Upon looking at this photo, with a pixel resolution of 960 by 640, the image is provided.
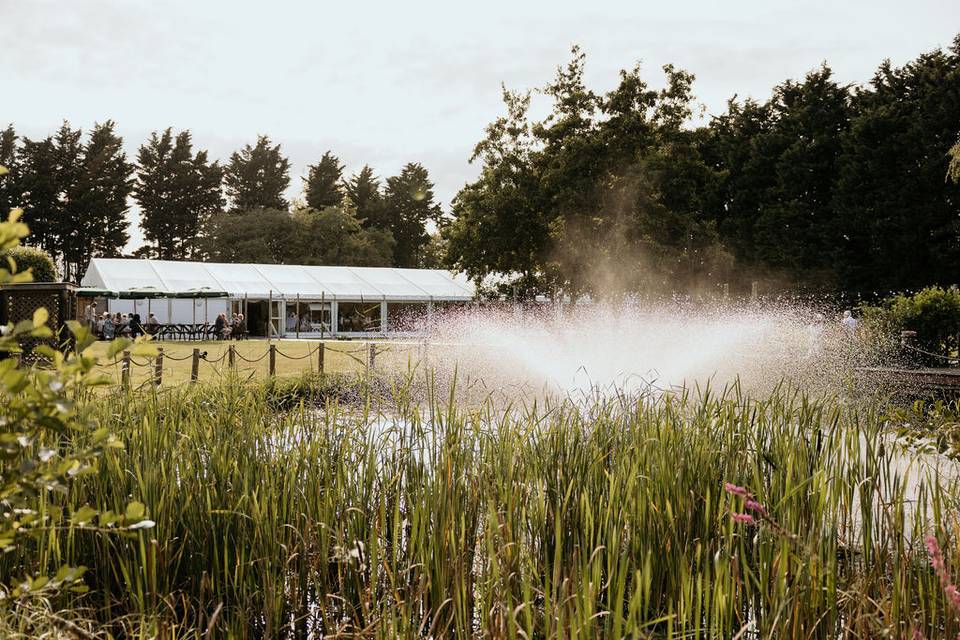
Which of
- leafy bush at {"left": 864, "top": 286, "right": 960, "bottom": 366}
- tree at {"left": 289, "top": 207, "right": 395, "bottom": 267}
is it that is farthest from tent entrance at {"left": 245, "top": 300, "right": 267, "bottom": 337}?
leafy bush at {"left": 864, "top": 286, "right": 960, "bottom": 366}

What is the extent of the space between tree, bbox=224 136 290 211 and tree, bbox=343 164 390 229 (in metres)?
4.83

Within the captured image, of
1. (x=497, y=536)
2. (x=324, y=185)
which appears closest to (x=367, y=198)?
(x=324, y=185)

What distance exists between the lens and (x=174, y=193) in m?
55.8

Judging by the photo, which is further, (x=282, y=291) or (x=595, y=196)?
(x=282, y=291)

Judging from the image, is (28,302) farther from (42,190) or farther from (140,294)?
(42,190)

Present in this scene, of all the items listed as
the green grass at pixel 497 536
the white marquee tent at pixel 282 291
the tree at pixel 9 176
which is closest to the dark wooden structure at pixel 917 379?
the green grass at pixel 497 536

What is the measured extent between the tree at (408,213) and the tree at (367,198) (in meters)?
0.49

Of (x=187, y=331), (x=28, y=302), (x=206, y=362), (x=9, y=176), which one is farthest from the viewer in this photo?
(x=9, y=176)

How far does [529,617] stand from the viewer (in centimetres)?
231

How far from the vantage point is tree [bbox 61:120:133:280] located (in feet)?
170

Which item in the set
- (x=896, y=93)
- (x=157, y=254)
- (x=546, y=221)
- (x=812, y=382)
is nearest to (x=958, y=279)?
(x=896, y=93)

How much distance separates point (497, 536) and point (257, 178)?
5951cm

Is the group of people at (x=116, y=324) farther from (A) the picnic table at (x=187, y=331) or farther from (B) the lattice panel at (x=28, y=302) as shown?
(B) the lattice panel at (x=28, y=302)

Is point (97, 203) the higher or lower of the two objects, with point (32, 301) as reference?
higher
